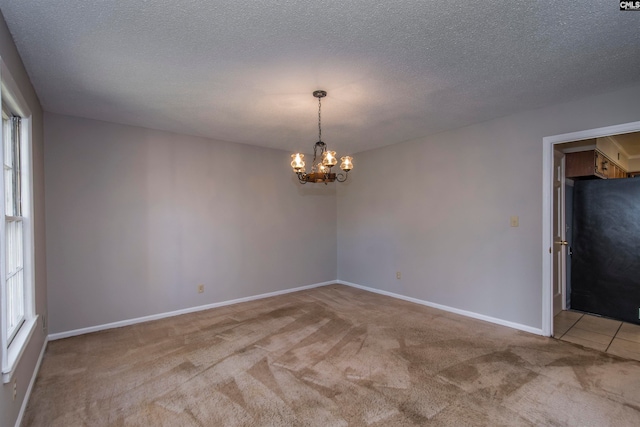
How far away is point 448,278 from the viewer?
4203 mm

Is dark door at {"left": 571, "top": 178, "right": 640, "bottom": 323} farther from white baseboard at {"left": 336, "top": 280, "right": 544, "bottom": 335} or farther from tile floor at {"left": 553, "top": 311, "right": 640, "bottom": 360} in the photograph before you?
white baseboard at {"left": 336, "top": 280, "right": 544, "bottom": 335}

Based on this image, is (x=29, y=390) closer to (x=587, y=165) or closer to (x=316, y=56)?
(x=316, y=56)

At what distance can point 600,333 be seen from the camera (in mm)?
3398

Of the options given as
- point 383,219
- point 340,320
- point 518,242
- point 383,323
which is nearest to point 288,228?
point 383,219

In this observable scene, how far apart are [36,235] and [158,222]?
1.38 meters

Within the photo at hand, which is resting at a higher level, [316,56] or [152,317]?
[316,56]

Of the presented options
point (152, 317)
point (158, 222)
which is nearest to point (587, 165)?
point (158, 222)

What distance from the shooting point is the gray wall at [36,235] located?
178cm

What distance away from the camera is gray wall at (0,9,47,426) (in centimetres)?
178

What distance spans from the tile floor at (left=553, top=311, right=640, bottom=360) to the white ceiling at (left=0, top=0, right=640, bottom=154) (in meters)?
2.51

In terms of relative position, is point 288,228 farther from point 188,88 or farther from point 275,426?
point 275,426

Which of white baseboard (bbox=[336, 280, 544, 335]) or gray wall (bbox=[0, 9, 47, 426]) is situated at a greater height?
gray wall (bbox=[0, 9, 47, 426])

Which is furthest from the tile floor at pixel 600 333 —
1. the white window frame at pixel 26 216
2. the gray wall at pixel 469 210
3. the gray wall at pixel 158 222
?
the white window frame at pixel 26 216

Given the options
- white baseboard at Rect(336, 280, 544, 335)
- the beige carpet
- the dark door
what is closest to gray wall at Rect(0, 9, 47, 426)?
the beige carpet
